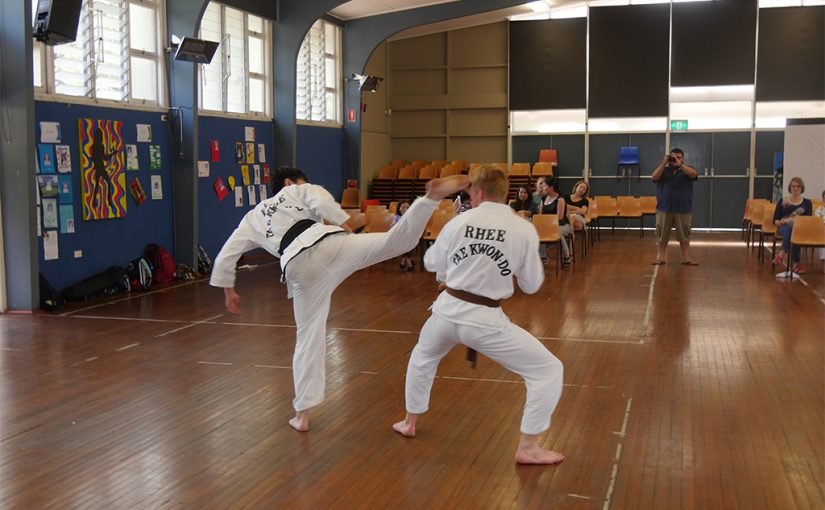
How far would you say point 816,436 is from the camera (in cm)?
445

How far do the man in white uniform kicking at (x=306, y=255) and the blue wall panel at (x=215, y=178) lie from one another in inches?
307

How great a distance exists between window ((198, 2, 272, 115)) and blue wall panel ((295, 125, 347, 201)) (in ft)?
4.30

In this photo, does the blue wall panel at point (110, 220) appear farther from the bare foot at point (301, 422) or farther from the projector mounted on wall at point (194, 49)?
the bare foot at point (301, 422)

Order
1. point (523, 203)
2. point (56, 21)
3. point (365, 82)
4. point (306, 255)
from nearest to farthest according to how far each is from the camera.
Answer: point (306, 255)
point (56, 21)
point (523, 203)
point (365, 82)

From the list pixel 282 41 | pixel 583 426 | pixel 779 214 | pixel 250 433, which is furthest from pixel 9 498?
pixel 282 41

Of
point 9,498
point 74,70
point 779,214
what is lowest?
point 9,498

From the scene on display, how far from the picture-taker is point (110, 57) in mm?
10609

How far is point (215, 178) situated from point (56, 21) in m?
4.71

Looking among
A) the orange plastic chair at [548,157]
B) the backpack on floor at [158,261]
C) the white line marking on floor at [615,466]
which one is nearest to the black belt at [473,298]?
the white line marking on floor at [615,466]

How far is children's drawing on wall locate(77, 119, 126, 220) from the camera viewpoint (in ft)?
32.6

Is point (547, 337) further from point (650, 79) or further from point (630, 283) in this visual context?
point (650, 79)

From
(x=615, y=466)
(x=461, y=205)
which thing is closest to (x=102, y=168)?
(x=461, y=205)

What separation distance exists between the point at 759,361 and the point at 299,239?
3.77m

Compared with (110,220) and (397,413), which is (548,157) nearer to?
(110,220)
